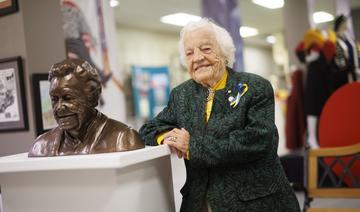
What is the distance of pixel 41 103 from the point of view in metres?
2.28

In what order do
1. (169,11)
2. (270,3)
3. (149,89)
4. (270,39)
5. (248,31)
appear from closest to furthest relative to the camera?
(169,11) → (270,3) → (149,89) → (248,31) → (270,39)

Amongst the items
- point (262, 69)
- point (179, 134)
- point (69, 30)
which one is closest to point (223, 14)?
point (69, 30)

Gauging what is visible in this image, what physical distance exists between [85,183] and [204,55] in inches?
25.6

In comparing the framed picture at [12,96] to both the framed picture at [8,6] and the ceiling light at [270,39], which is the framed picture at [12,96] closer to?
the framed picture at [8,6]

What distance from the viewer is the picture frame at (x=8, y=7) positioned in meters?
2.22

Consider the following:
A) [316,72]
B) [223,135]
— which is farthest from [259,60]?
[223,135]

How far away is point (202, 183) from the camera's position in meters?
1.49

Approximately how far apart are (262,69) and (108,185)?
1233 centimetres

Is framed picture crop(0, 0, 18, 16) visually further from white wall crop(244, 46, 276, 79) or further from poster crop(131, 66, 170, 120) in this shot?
white wall crop(244, 46, 276, 79)

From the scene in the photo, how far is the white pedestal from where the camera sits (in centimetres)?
132

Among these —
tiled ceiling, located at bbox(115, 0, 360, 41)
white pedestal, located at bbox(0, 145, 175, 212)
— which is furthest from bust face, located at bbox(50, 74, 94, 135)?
tiled ceiling, located at bbox(115, 0, 360, 41)

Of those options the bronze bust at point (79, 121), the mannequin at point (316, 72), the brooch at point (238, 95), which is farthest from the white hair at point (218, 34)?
the mannequin at point (316, 72)

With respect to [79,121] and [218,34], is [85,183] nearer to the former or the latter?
[79,121]

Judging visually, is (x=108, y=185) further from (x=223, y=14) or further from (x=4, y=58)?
(x=223, y=14)
